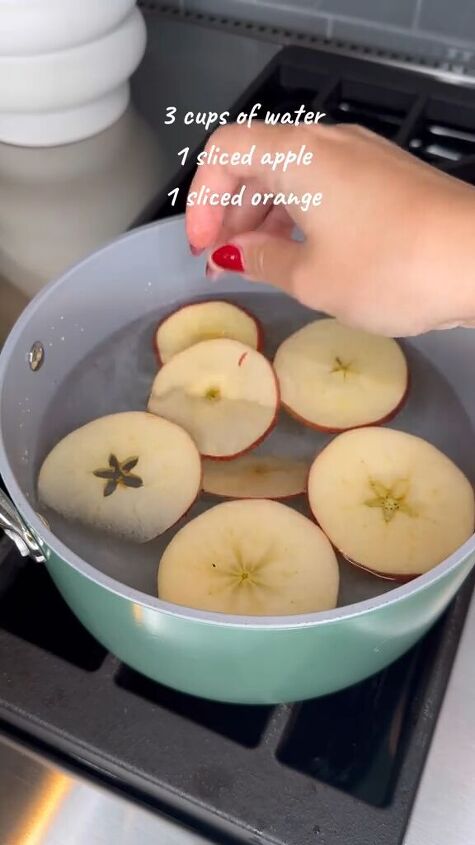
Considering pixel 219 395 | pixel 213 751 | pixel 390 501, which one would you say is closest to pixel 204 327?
pixel 219 395

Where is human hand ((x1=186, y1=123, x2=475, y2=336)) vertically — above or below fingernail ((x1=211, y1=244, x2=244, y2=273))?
above

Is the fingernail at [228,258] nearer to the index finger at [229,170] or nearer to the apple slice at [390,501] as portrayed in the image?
the index finger at [229,170]

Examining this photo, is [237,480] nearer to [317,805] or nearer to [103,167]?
[317,805]

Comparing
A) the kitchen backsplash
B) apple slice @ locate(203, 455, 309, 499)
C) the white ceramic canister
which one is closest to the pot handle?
apple slice @ locate(203, 455, 309, 499)

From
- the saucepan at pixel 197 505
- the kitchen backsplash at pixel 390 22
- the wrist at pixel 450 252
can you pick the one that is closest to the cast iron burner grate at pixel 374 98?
the kitchen backsplash at pixel 390 22

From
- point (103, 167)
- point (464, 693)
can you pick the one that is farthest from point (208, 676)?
point (103, 167)

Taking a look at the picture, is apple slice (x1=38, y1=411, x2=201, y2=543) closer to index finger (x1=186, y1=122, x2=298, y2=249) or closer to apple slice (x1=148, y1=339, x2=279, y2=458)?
apple slice (x1=148, y1=339, x2=279, y2=458)
